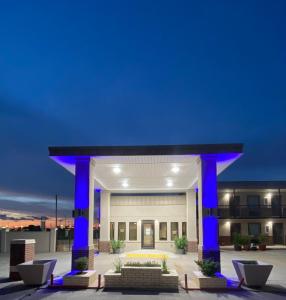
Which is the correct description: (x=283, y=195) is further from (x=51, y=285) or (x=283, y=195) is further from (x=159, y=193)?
(x=51, y=285)

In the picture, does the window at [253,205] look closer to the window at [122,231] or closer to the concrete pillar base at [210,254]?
the window at [122,231]

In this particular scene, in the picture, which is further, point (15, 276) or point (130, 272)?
point (15, 276)

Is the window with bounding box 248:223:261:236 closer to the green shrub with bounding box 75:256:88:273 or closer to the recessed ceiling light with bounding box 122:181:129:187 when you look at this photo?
the recessed ceiling light with bounding box 122:181:129:187

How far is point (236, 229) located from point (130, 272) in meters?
31.2

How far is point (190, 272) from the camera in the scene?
19.2 meters

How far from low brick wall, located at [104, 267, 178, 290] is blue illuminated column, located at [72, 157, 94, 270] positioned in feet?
9.26

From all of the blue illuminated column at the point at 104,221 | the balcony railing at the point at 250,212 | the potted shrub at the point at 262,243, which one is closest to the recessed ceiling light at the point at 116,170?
the blue illuminated column at the point at 104,221

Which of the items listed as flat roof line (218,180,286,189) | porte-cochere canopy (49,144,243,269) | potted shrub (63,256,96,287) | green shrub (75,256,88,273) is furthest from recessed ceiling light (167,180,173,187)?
flat roof line (218,180,286,189)

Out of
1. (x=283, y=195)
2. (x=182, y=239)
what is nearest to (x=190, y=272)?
(x=182, y=239)

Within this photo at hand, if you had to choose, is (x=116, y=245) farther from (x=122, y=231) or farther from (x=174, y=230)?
(x=174, y=230)

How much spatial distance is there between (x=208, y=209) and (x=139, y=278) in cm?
470

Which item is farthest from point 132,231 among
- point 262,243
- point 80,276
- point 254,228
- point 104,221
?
Result: point 80,276

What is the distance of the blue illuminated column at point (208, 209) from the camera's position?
56.9 feet

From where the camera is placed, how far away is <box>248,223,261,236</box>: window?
144 ft
